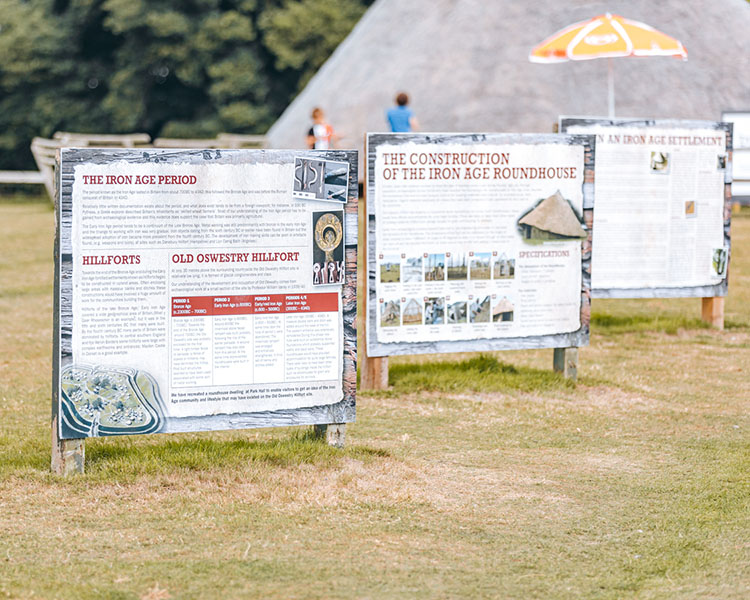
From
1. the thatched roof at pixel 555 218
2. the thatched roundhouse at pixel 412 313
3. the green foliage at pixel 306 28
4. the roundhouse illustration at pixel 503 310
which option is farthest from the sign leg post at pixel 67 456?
the green foliage at pixel 306 28

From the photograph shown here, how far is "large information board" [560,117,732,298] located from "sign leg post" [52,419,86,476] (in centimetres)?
452

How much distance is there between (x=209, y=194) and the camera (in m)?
4.77

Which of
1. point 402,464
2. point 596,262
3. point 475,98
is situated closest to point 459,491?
point 402,464

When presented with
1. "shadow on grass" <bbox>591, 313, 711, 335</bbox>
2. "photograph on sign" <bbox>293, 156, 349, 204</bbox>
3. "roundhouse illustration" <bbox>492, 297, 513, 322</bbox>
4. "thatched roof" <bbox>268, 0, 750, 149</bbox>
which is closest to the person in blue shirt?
"thatched roof" <bbox>268, 0, 750, 149</bbox>

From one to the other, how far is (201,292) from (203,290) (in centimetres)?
1

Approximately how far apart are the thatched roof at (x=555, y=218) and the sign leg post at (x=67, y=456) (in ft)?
9.21

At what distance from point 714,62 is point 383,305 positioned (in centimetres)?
2003

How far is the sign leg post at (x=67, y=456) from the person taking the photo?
15.2 ft

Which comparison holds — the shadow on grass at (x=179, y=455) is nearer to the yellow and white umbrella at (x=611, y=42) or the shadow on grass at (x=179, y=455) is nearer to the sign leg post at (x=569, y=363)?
the sign leg post at (x=569, y=363)

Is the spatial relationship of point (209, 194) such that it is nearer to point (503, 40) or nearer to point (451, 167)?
point (451, 167)

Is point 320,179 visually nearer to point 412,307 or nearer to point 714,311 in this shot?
point 412,307

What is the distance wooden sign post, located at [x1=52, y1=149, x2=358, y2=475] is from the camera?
459 cm

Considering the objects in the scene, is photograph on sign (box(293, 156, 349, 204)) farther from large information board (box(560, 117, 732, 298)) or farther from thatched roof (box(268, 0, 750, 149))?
thatched roof (box(268, 0, 750, 149))

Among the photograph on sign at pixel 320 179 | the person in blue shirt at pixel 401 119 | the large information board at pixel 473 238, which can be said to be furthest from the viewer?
the person in blue shirt at pixel 401 119
